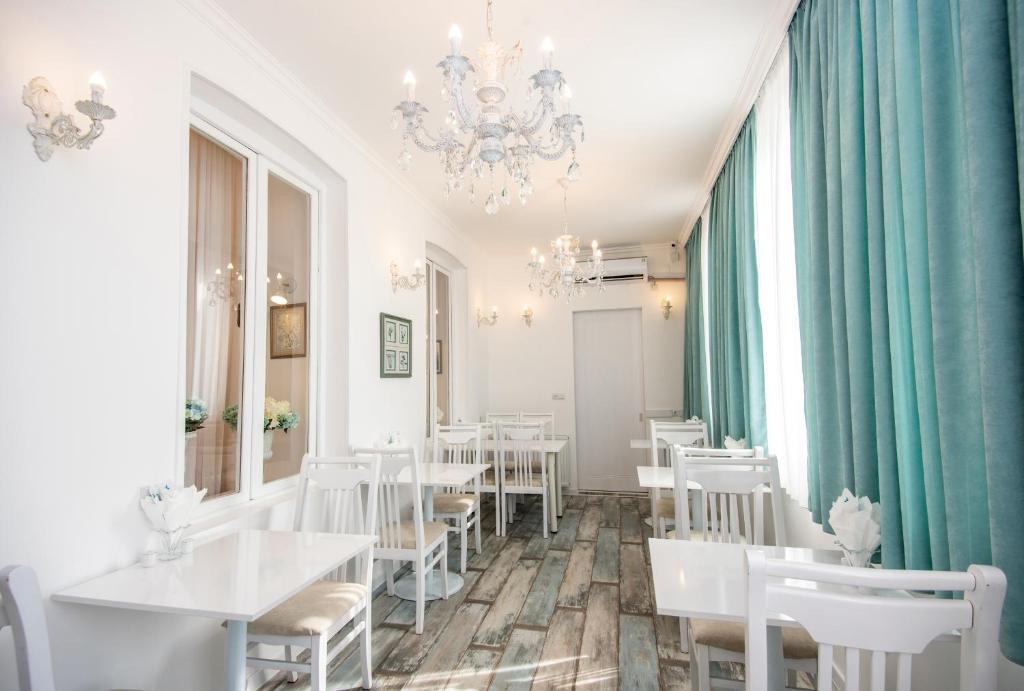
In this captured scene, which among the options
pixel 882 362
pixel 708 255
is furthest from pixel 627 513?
pixel 882 362

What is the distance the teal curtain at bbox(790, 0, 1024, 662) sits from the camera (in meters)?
1.01

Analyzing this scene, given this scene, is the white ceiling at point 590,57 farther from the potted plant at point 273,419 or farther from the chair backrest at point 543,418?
the chair backrest at point 543,418

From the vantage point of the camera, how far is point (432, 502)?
335 centimetres

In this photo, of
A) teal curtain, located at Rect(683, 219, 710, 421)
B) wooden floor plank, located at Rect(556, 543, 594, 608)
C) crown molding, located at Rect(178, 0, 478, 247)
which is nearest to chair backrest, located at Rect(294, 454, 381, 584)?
wooden floor plank, located at Rect(556, 543, 594, 608)

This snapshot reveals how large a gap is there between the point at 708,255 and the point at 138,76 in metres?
4.04

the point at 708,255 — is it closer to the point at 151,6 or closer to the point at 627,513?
the point at 627,513

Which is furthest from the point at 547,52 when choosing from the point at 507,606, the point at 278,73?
the point at 507,606

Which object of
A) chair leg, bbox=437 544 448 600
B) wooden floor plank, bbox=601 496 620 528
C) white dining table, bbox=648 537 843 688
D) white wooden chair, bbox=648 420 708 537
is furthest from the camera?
wooden floor plank, bbox=601 496 620 528

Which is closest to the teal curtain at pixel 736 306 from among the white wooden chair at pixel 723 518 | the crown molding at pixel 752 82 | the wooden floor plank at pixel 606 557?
the crown molding at pixel 752 82

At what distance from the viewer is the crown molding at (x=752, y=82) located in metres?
2.25

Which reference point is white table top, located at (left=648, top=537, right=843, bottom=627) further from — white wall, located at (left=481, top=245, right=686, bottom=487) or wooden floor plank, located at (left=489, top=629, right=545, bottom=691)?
white wall, located at (left=481, top=245, right=686, bottom=487)

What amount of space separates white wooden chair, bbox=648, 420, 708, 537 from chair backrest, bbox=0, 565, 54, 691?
306cm

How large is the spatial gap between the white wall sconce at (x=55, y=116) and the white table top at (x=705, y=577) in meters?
2.06

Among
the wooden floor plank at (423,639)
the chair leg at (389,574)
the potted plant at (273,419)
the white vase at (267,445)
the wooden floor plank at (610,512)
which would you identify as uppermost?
the potted plant at (273,419)
